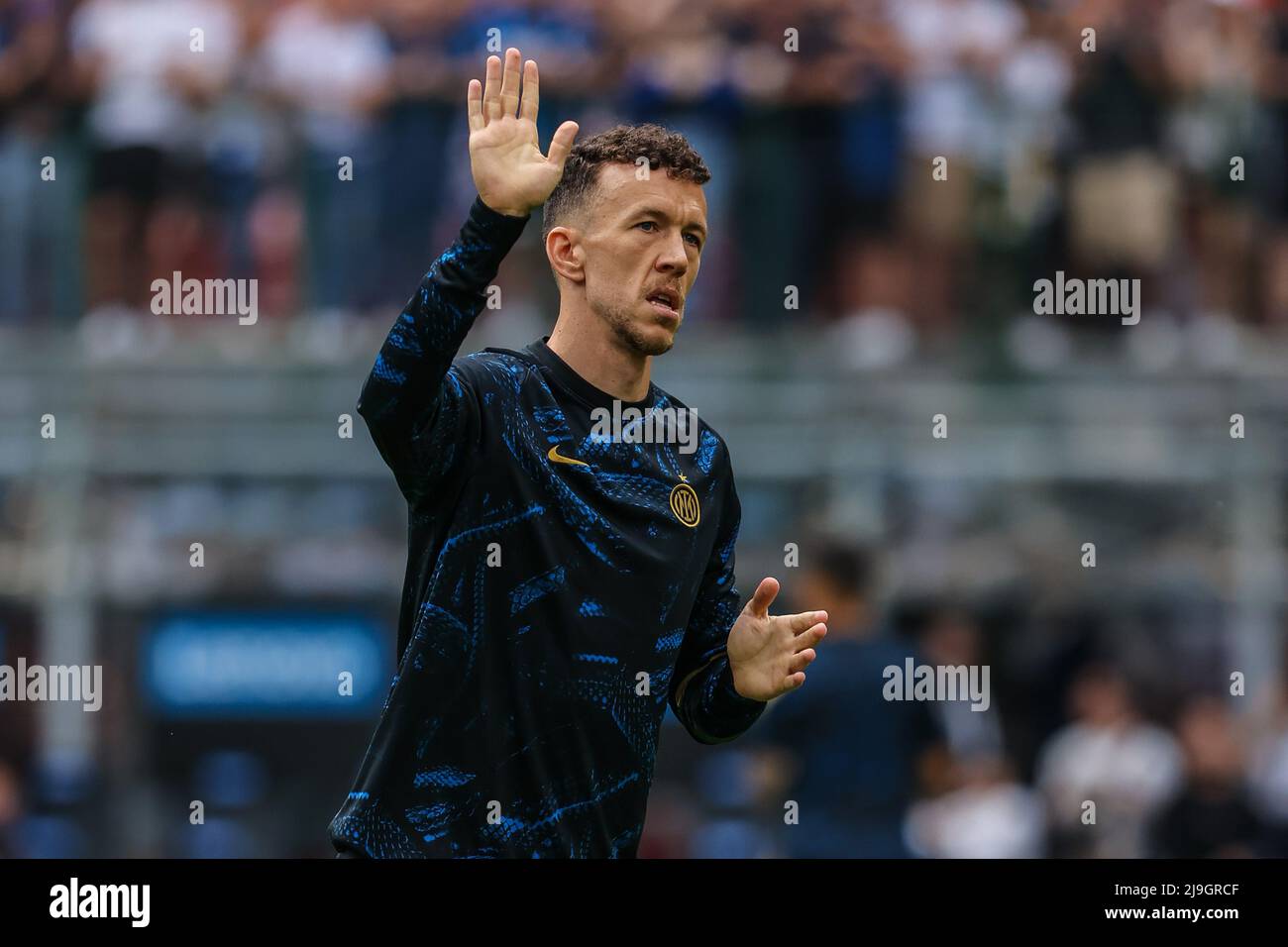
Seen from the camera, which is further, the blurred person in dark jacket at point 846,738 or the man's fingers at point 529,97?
the blurred person in dark jacket at point 846,738

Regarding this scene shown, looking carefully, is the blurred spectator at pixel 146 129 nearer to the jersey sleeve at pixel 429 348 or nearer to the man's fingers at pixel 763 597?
the man's fingers at pixel 763 597

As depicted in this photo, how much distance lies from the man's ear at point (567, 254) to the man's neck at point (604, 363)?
0.12 metres

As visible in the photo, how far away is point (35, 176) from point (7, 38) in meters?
0.92

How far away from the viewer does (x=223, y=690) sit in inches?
388

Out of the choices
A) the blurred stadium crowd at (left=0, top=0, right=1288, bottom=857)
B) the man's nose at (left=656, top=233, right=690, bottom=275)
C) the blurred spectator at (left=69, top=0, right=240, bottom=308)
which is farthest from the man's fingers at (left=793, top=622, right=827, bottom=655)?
the blurred spectator at (left=69, top=0, right=240, bottom=308)

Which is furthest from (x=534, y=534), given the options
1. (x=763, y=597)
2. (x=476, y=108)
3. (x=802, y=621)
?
(x=476, y=108)

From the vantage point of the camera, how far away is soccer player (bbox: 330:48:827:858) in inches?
154

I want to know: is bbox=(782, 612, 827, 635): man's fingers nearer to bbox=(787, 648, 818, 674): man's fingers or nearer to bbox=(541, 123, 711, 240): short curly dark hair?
bbox=(787, 648, 818, 674): man's fingers

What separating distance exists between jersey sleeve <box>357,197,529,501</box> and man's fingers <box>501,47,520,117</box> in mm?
240

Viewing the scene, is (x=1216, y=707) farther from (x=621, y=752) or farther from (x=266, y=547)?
(x=621, y=752)

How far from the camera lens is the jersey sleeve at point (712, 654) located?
14.8 ft

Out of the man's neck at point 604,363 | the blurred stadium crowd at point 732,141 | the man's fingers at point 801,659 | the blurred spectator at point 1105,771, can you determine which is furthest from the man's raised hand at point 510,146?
the blurred spectator at point 1105,771

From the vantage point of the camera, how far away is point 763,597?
14.4 feet
